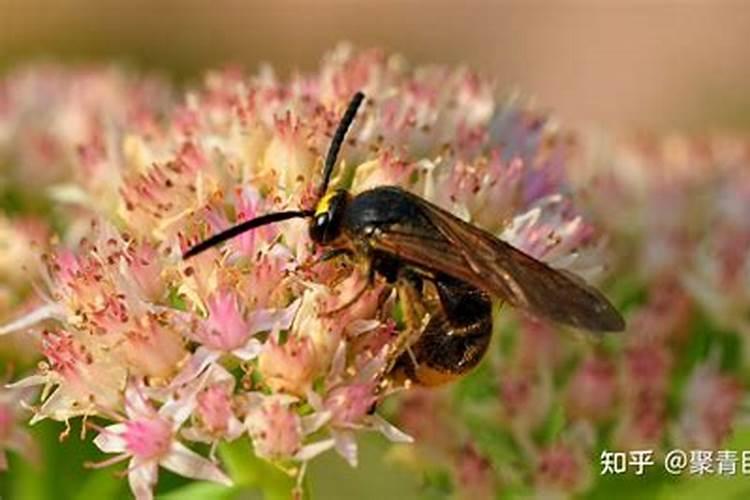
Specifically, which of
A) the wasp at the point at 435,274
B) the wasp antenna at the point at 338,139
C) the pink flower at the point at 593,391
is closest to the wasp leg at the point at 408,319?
the wasp at the point at 435,274

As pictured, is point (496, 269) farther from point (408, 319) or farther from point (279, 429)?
point (279, 429)

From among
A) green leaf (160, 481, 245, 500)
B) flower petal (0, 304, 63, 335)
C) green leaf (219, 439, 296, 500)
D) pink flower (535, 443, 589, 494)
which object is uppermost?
flower petal (0, 304, 63, 335)

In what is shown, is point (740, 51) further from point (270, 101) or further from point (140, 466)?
point (140, 466)

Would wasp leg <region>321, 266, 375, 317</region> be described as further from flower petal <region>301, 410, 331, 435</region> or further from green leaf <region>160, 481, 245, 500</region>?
green leaf <region>160, 481, 245, 500</region>

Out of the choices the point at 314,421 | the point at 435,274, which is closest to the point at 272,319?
the point at 314,421

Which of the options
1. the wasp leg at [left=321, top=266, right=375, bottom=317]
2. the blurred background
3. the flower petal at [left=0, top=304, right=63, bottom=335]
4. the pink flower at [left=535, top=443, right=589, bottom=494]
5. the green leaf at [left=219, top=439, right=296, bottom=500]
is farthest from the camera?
the blurred background

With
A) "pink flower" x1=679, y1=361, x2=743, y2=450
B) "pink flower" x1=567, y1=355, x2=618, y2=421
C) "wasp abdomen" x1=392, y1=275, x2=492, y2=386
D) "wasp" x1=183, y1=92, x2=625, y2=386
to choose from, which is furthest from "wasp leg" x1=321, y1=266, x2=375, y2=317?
"pink flower" x1=679, y1=361, x2=743, y2=450
